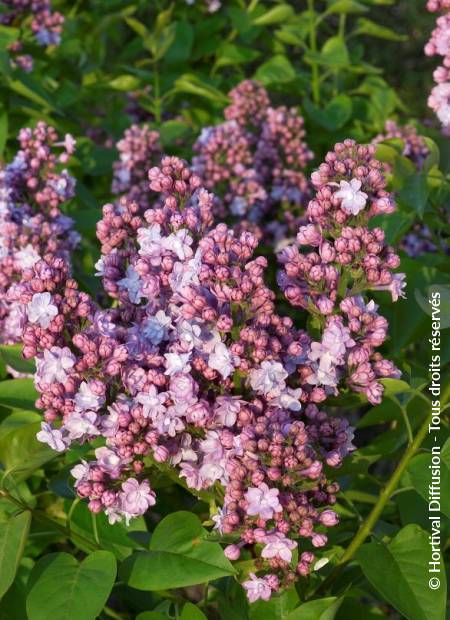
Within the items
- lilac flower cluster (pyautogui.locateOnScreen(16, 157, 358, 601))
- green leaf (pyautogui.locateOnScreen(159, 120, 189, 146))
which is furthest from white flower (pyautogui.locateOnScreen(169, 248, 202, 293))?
green leaf (pyautogui.locateOnScreen(159, 120, 189, 146))

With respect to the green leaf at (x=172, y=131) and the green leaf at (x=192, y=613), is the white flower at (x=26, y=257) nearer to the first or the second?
the green leaf at (x=192, y=613)

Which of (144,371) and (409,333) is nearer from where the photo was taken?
(144,371)

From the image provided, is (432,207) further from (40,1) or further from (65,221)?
(40,1)

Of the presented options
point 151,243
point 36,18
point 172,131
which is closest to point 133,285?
point 151,243

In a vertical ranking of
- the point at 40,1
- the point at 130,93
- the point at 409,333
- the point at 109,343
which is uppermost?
the point at 40,1

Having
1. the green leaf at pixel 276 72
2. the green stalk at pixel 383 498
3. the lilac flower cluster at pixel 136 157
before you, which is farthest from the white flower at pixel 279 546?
the green leaf at pixel 276 72

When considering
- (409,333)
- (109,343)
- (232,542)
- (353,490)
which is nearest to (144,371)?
(109,343)

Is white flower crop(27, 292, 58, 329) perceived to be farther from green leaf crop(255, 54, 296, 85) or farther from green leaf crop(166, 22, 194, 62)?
green leaf crop(166, 22, 194, 62)
